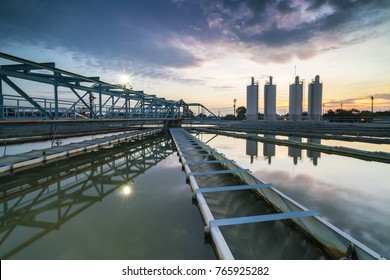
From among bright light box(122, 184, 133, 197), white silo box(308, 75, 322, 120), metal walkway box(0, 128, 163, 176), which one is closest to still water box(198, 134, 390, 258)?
bright light box(122, 184, 133, 197)

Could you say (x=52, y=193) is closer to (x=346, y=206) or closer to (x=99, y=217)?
(x=99, y=217)

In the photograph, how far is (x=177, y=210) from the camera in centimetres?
372

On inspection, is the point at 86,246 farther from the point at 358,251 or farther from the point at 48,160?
the point at 48,160

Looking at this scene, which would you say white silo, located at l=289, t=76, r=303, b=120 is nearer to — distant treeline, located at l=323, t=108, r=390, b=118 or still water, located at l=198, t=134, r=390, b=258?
distant treeline, located at l=323, t=108, r=390, b=118

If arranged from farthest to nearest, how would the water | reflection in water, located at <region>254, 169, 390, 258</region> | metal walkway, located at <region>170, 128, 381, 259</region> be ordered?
reflection in water, located at <region>254, 169, 390, 258</region> < the water < metal walkway, located at <region>170, 128, 381, 259</region>

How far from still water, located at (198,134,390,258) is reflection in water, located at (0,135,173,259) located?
375 centimetres

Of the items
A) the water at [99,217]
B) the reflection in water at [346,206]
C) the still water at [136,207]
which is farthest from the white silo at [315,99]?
the water at [99,217]

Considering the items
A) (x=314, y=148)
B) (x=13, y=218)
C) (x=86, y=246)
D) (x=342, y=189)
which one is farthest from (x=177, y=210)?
(x=314, y=148)

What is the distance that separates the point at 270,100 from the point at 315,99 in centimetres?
755

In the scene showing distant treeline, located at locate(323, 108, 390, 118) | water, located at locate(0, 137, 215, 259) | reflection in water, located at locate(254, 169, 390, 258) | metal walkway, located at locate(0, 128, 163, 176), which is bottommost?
water, located at locate(0, 137, 215, 259)

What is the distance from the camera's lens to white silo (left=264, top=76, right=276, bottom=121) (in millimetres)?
37875

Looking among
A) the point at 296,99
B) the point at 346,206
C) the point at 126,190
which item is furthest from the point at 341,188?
the point at 296,99

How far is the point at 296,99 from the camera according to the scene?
37938mm

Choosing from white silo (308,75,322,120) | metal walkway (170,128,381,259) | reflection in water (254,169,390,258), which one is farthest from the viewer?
white silo (308,75,322,120)
